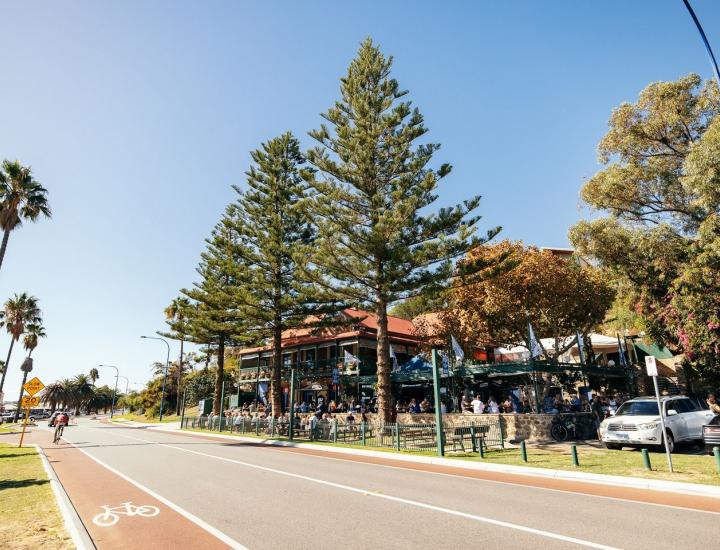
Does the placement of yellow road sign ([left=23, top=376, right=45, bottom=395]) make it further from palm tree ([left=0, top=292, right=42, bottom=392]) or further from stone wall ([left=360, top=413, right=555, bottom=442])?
palm tree ([left=0, top=292, right=42, bottom=392])

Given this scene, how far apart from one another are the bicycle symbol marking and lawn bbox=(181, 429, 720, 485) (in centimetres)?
918

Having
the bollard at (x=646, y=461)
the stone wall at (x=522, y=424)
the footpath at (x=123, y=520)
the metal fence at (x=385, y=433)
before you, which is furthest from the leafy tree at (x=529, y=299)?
the footpath at (x=123, y=520)

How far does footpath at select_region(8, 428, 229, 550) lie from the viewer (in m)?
5.68

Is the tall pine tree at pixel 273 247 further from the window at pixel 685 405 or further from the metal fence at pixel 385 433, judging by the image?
the window at pixel 685 405

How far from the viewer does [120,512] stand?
7.34 m

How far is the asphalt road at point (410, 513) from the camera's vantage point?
5556 millimetres

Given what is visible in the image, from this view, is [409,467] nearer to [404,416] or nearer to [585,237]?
[404,416]

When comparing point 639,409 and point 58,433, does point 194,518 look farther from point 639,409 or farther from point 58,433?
point 58,433

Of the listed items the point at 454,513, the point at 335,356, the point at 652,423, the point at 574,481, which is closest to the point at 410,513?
the point at 454,513

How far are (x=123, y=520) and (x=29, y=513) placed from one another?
5.36ft

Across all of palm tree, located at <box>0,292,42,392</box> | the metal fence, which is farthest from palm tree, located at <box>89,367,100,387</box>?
the metal fence

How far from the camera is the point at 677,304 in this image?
19.2 m

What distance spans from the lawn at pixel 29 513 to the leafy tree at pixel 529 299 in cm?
1973

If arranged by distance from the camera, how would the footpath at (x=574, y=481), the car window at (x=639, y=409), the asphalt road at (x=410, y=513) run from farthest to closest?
the car window at (x=639, y=409)
the footpath at (x=574, y=481)
the asphalt road at (x=410, y=513)
